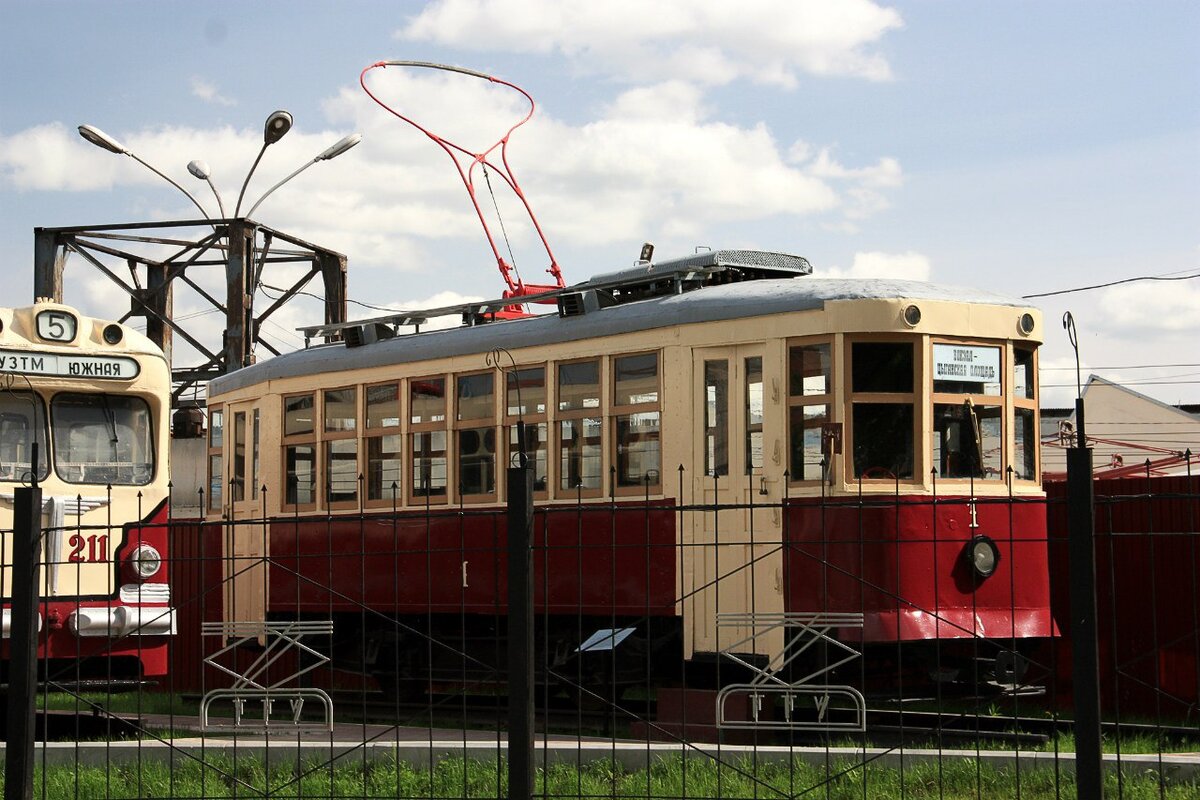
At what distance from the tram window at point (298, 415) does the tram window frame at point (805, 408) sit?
4951 mm

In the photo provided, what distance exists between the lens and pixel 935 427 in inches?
441

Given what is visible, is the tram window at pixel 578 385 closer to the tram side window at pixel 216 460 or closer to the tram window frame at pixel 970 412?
the tram window frame at pixel 970 412

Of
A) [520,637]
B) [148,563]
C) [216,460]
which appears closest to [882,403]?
[520,637]

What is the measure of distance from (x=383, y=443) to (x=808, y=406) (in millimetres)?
4013

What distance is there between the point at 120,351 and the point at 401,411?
231 cm

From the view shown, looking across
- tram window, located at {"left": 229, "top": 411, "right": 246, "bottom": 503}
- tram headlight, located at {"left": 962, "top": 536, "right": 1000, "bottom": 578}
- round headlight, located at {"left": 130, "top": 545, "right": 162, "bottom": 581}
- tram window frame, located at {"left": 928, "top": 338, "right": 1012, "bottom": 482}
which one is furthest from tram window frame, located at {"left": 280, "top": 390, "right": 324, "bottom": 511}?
tram headlight, located at {"left": 962, "top": 536, "right": 1000, "bottom": 578}

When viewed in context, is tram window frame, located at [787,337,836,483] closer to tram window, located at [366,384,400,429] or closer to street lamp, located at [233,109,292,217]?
tram window, located at [366,384,400,429]

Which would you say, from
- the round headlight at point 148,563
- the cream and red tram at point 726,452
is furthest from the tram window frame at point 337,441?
the round headlight at point 148,563

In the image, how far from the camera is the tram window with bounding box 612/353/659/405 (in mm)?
11867

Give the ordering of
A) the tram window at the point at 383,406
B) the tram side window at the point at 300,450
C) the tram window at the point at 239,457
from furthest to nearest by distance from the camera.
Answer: the tram window at the point at 239,457 < the tram side window at the point at 300,450 < the tram window at the point at 383,406

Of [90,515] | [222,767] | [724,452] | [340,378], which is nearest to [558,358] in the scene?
[724,452]

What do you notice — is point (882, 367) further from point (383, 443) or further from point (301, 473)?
point (301, 473)

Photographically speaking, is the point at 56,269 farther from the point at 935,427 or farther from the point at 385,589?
the point at 935,427

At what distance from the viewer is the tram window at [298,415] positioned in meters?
14.6
